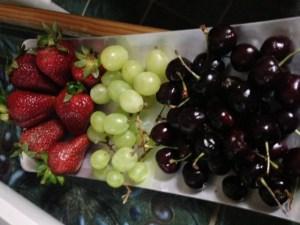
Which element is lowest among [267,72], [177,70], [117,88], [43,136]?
[43,136]

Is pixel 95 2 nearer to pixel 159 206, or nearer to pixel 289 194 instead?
pixel 159 206

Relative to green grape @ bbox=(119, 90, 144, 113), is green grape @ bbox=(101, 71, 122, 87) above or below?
below

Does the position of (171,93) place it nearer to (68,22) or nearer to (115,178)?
(115,178)

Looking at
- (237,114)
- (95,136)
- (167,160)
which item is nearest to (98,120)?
(95,136)

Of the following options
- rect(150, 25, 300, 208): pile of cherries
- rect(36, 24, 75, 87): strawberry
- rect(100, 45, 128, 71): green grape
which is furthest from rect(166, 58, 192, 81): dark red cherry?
rect(36, 24, 75, 87): strawberry

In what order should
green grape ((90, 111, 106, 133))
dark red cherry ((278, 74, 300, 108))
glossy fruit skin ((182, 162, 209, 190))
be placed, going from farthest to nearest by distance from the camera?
1. green grape ((90, 111, 106, 133))
2. glossy fruit skin ((182, 162, 209, 190))
3. dark red cherry ((278, 74, 300, 108))

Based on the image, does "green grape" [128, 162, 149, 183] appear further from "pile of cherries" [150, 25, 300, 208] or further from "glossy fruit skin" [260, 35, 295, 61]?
"glossy fruit skin" [260, 35, 295, 61]

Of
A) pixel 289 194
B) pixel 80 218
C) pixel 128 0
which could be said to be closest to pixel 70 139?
pixel 80 218

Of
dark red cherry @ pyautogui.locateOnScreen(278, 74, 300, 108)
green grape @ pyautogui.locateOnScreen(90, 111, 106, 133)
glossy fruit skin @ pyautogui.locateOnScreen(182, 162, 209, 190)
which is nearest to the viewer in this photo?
dark red cherry @ pyautogui.locateOnScreen(278, 74, 300, 108)
